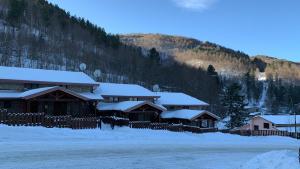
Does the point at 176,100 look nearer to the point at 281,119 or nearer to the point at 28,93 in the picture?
the point at 28,93

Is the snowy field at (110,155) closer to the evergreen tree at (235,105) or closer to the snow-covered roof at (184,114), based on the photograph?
the snow-covered roof at (184,114)

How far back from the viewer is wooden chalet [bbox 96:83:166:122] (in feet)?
143

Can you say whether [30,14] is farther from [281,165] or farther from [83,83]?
[281,165]

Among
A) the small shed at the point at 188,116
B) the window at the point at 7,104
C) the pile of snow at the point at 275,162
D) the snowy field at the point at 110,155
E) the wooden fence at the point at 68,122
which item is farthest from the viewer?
the small shed at the point at 188,116

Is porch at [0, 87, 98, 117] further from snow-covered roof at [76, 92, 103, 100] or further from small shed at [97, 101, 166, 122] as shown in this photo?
small shed at [97, 101, 166, 122]

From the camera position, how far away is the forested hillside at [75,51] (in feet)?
389

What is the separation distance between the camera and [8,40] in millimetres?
121312

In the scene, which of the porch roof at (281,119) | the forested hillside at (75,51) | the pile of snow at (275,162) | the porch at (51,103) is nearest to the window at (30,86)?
the porch at (51,103)

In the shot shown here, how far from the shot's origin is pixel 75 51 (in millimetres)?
138375

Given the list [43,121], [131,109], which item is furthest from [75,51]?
[43,121]

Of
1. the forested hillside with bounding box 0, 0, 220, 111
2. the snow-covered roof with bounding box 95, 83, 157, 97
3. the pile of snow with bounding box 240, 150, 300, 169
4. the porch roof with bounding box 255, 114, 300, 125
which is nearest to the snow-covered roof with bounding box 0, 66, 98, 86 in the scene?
the snow-covered roof with bounding box 95, 83, 157, 97

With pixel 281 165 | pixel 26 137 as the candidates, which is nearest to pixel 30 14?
pixel 26 137

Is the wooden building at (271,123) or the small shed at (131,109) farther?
the wooden building at (271,123)

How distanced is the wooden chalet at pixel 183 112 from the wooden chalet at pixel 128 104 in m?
2.26
